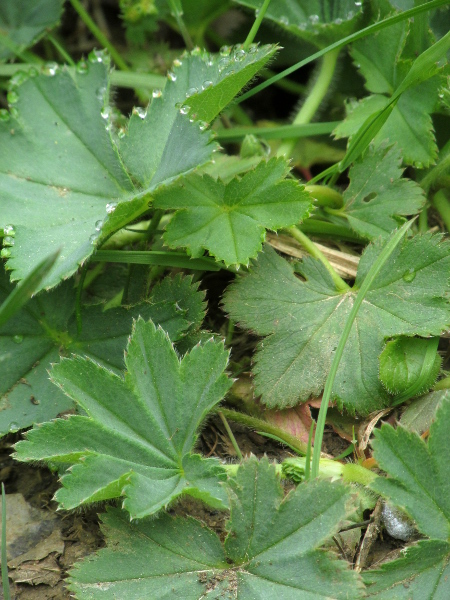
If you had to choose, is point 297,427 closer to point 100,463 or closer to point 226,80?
point 100,463

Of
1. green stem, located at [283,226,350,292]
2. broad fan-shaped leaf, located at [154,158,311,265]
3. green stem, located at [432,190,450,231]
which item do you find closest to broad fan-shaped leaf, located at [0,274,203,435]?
broad fan-shaped leaf, located at [154,158,311,265]

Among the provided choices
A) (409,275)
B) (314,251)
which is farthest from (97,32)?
(409,275)

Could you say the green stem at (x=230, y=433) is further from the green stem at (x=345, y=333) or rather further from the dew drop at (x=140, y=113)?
the dew drop at (x=140, y=113)

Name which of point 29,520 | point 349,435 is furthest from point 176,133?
point 29,520

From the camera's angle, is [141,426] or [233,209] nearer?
[141,426]

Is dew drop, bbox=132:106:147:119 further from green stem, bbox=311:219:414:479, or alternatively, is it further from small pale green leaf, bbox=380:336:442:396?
small pale green leaf, bbox=380:336:442:396

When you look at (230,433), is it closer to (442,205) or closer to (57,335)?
(57,335)

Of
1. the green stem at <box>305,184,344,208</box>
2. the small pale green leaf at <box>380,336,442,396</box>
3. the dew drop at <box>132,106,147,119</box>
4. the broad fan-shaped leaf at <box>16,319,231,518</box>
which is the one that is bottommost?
the small pale green leaf at <box>380,336,442,396</box>
